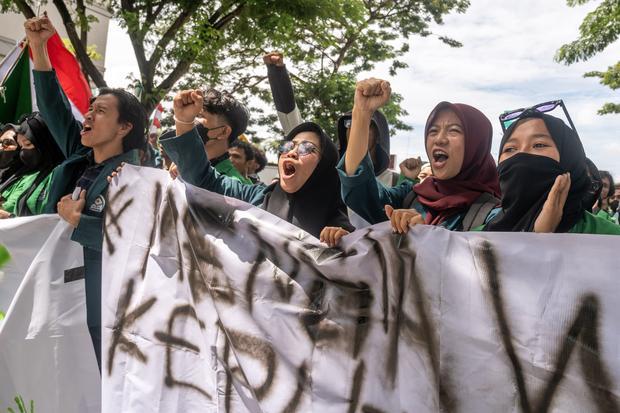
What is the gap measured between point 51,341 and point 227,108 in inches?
50.8

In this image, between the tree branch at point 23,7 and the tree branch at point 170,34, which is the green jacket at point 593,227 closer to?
the tree branch at point 170,34

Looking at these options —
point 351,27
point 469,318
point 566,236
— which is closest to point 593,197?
point 566,236

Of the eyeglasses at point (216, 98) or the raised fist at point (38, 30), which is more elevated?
the raised fist at point (38, 30)

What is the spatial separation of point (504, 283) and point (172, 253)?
3.90 ft

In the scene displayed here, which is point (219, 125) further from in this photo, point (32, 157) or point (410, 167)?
point (410, 167)

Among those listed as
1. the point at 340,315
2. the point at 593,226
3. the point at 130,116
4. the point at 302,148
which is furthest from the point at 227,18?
the point at 593,226

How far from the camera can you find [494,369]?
151 centimetres

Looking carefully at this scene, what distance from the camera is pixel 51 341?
2312 mm

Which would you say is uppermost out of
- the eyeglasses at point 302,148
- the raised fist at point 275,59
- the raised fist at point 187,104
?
the raised fist at point 275,59

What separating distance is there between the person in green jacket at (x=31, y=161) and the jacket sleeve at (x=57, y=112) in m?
0.36

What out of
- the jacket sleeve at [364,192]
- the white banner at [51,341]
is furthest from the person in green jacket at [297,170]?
the white banner at [51,341]

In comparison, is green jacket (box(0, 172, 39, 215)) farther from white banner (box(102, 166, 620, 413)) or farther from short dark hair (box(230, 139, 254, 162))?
short dark hair (box(230, 139, 254, 162))

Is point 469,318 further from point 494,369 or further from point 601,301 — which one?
point 601,301

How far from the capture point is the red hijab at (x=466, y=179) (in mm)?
1959
